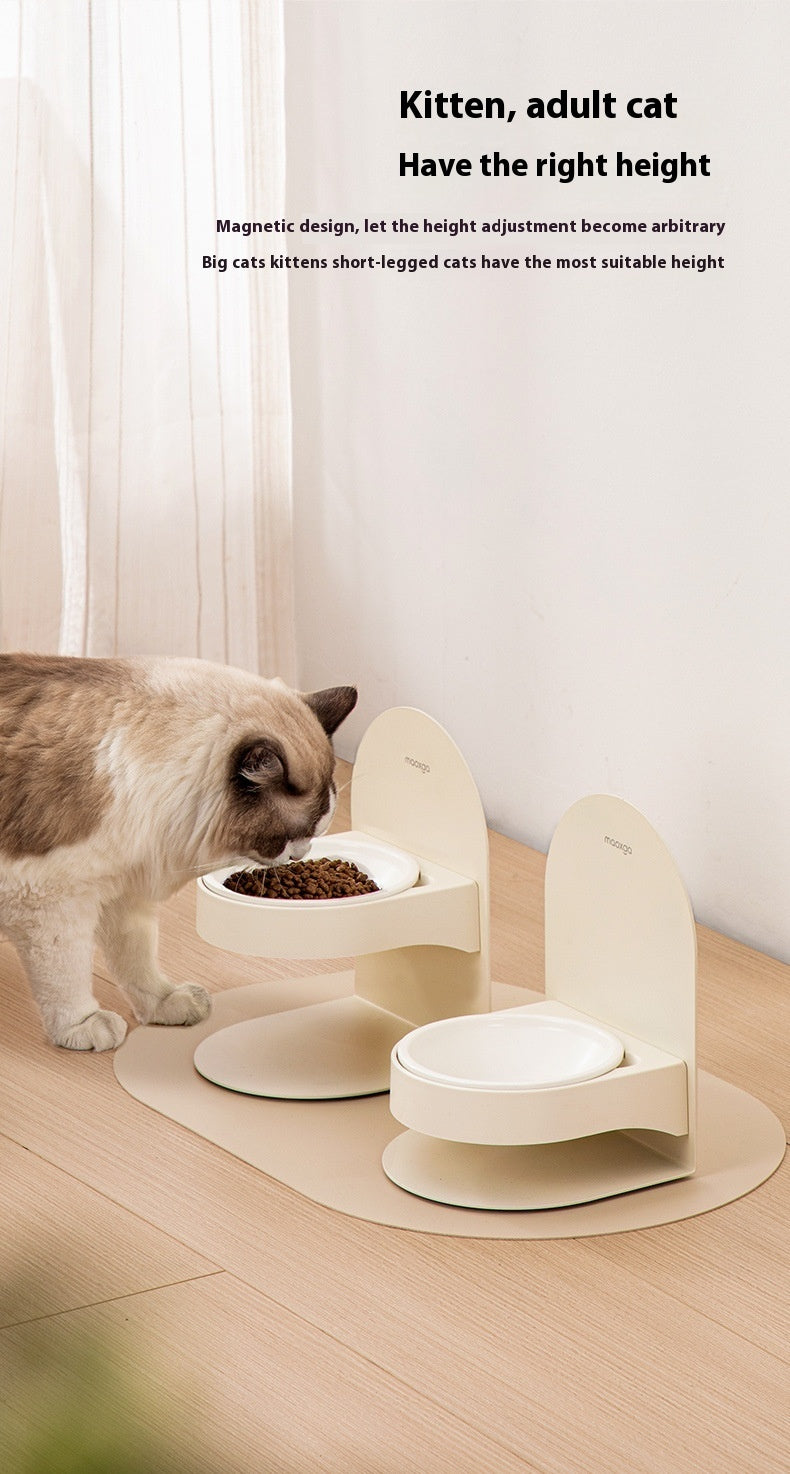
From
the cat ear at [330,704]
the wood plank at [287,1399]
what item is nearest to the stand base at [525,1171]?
the wood plank at [287,1399]

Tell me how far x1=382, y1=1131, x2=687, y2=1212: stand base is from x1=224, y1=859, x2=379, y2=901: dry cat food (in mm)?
298

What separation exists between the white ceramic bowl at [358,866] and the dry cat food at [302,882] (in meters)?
0.01

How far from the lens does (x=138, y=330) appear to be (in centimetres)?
274

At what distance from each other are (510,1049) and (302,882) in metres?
0.34

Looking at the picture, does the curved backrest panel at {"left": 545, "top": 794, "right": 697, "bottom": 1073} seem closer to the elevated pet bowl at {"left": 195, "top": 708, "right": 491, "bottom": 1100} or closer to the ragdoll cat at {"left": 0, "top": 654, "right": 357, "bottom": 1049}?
the elevated pet bowl at {"left": 195, "top": 708, "right": 491, "bottom": 1100}

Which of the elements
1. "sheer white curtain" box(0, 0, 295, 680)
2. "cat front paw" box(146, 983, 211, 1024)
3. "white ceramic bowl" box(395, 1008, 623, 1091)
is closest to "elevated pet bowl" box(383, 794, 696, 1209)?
"white ceramic bowl" box(395, 1008, 623, 1091)

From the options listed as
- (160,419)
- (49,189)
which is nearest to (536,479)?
(160,419)

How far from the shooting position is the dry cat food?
5.63 ft

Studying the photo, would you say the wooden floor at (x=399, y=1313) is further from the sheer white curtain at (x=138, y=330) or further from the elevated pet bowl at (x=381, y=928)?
the sheer white curtain at (x=138, y=330)

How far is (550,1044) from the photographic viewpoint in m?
1.53

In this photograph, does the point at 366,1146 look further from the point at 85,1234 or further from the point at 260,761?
the point at 260,761

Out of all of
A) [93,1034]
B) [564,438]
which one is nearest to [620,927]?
[93,1034]

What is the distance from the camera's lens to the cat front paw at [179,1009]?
1.86 m

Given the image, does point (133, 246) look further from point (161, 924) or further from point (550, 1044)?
point (550, 1044)
